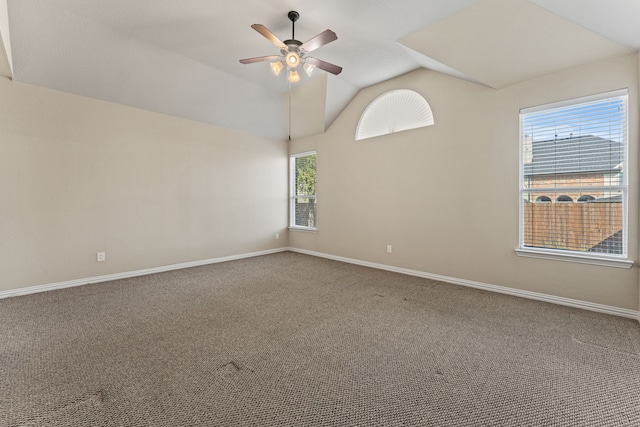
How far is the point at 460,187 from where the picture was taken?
3844mm

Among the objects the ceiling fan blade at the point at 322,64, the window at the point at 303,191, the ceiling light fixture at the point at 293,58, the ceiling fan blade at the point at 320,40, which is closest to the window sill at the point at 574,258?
the ceiling fan blade at the point at 322,64

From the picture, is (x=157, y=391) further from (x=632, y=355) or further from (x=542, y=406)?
(x=632, y=355)

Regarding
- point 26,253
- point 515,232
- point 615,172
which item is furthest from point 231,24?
point 615,172

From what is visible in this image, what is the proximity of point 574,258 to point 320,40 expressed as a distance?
11.8 ft

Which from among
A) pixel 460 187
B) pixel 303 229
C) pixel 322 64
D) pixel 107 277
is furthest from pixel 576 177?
pixel 107 277

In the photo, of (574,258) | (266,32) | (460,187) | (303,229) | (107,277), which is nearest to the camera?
(266,32)

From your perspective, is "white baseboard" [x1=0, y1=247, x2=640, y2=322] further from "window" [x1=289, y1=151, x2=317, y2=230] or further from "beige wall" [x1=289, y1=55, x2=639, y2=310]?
"window" [x1=289, y1=151, x2=317, y2=230]

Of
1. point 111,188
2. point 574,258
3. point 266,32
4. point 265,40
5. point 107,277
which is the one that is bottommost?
point 107,277

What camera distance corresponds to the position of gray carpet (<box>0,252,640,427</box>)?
1.52 m

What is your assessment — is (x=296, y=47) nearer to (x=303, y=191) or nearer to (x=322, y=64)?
(x=322, y=64)

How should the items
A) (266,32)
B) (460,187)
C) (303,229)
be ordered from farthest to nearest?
1. (303,229)
2. (460,187)
3. (266,32)

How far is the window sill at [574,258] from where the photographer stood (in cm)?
278

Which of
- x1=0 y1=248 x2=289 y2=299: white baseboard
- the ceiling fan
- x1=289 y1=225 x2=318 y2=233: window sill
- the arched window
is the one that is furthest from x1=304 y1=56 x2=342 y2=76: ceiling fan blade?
x1=0 y1=248 x2=289 y2=299: white baseboard

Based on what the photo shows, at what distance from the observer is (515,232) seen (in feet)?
11.2
